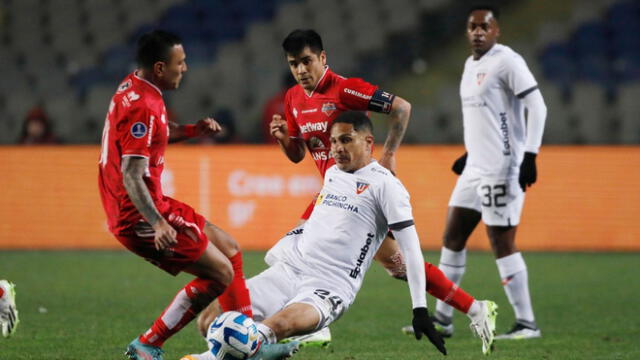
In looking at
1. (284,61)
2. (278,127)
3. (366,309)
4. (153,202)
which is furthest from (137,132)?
(284,61)

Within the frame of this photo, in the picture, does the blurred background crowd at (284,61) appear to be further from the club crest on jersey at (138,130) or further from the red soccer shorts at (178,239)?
the club crest on jersey at (138,130)

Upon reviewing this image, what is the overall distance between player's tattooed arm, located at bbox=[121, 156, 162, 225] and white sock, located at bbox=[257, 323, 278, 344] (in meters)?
0.83

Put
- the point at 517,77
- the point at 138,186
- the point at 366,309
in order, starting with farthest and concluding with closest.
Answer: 1. the point at 366,309
2. the point at 517,77
3. the point at 138,186

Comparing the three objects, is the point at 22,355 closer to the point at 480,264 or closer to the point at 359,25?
the point at 480,264

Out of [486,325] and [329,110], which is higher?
[329,110]

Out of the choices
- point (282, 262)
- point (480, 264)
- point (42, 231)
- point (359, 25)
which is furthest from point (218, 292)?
point (359, 25)

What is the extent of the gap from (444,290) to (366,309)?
2.51m

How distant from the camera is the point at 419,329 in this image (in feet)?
16.6

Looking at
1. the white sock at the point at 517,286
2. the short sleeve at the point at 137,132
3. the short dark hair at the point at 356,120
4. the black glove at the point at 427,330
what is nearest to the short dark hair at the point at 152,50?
the short sleeve at the point at 137,132

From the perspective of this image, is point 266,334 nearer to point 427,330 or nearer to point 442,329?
point 427,330

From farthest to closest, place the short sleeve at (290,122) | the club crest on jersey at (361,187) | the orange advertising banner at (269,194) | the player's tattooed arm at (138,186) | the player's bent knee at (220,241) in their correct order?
1. the orange advertising banner at (269,194)
2. the short sleeve at (290,122)
3. the player's bent knee at (220,241)
4. the club crest on jersey at (361,187)
5. the player's tattooed arm at (138,186)

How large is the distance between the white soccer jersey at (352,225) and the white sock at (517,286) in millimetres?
2001

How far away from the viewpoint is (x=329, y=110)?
6.25m

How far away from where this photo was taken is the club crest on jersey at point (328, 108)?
624 centimetres
